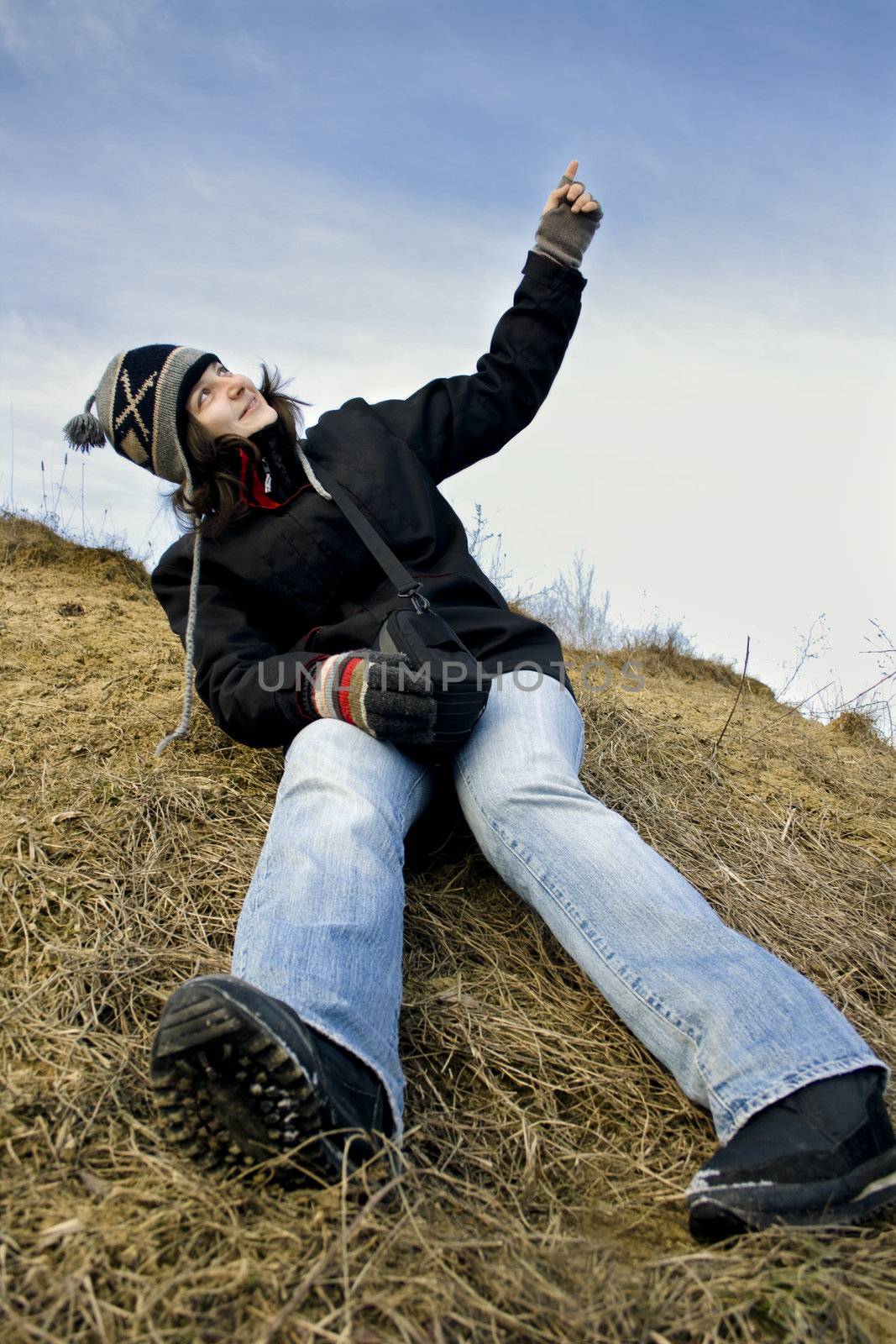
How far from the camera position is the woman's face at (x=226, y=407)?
246 cm

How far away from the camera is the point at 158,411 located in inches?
96.0

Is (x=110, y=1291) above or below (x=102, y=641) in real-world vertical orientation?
below

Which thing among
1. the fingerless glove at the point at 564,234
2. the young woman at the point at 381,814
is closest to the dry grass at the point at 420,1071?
the young woman at the point at 381,814

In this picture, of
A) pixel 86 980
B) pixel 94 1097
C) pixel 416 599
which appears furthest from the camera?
pixel 416 599

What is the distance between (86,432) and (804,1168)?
102 inches

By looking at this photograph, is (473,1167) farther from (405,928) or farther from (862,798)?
(862,798)

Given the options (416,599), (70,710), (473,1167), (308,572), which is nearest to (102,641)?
Result: (70,710)

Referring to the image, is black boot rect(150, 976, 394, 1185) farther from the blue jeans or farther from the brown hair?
the brown hair

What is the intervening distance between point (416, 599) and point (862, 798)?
1.91m

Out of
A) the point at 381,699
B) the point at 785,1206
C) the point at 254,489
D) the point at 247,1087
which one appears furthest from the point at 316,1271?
the point at 254,489

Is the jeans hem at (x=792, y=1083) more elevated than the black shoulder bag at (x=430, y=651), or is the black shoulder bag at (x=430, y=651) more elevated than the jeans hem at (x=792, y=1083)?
the black shoulder bag at (x=430, y=651)

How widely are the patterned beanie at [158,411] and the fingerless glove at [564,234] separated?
37.9 inches

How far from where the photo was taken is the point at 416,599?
2244 millimetres

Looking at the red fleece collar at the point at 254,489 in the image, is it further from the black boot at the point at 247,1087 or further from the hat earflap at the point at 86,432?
the black boot at the point at 247,1087
